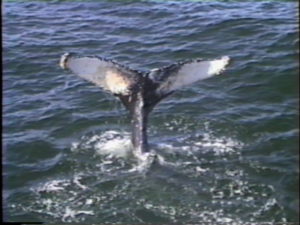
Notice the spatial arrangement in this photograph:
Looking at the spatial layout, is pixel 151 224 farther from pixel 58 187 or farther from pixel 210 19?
pixel 210 19

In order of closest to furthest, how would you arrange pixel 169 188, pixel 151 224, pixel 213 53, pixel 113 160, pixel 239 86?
pixel 151 224 → pixel 169 188 → pixel 113 160 → pixel 239 86 → pixel 213 53

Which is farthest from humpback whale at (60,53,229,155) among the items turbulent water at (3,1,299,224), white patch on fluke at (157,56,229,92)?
turbulent water at (3,1,299,224)

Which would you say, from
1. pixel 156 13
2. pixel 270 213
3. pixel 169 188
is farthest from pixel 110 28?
pixel 270 213

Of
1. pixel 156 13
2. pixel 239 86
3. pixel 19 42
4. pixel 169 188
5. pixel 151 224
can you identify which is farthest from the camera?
pixel 156 13

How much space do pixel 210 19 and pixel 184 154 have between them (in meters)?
8.14

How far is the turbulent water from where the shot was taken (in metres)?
10.6

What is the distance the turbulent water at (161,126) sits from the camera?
34.8 feet

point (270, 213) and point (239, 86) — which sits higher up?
point (239, 86)

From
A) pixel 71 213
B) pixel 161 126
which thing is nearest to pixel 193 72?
pixel 161 126

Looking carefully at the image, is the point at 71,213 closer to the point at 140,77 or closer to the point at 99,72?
the point at 99,72

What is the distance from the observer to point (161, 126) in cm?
1332

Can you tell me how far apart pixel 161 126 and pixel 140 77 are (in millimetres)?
2295

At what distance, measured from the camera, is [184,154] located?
1209 centimetres

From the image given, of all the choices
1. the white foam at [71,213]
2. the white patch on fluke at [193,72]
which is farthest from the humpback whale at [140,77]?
the white foam at [71,213]
